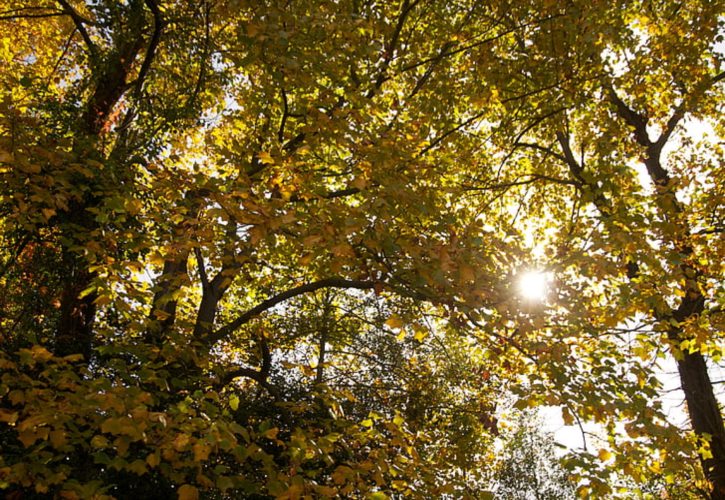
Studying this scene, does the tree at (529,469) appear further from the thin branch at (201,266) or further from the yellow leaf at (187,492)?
the yellow leaf at (187,492)

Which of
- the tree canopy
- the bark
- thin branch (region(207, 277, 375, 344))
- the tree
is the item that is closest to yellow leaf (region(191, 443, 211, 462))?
the tree canopy

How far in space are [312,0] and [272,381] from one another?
5754 mm

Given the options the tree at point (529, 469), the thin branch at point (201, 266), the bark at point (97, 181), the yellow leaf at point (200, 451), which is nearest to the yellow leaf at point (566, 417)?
the yellow leaf at point (200, 451)

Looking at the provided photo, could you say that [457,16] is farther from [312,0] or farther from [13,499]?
[13,499]

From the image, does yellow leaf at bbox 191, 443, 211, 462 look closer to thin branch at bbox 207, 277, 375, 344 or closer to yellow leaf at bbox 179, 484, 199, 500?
yellow leaf at bbox 179, 484, 199, 500

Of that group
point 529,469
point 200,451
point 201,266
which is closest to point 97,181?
point 201,266

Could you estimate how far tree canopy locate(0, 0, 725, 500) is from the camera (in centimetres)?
450

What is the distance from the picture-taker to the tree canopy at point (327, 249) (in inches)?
177

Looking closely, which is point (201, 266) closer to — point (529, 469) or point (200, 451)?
point (200, 451)

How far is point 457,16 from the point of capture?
10.4 m

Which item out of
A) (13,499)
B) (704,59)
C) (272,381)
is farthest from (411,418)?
(704,59)

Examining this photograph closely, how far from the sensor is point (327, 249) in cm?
499

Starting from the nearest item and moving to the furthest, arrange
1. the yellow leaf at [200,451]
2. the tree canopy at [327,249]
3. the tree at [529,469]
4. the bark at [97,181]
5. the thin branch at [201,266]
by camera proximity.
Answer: the yellow leaf at [200,451], the tree canopy at [327,249], the bark at [97,181], the thin branch at [201,266], the tree at [529,469]

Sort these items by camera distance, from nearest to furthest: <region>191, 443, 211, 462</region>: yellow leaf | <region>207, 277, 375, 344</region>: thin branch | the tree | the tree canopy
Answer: <region>191, 443, 211, 462</region>: yellow leaf → the tree canopy → <region>207, 277, 375, 344</region>: thin branch → the tree
